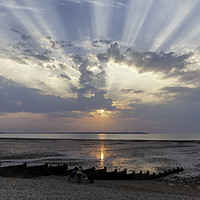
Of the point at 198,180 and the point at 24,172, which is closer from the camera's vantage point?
the point at 24,172

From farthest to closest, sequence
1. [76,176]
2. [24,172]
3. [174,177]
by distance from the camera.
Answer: [174,177], [24,172], [76,176]

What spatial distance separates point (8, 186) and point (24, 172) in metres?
7.15

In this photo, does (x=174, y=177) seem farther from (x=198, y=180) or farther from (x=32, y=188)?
(x=32, y=188)

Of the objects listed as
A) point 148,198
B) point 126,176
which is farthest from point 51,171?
point 148,198

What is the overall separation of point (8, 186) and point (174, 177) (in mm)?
23578

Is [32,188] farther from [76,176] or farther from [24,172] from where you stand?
[24,172]

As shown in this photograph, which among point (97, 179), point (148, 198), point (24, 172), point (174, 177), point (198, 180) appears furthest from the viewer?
point (174, 177)

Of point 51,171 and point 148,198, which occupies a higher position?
point 51,171

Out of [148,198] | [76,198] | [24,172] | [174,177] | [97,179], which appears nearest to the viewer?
[76,198]

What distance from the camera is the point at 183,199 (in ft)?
55.5

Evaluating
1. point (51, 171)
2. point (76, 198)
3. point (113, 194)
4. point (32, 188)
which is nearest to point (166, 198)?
point (113, 194)

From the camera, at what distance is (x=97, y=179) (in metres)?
25.1

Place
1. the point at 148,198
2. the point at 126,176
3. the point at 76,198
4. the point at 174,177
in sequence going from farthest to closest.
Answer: the point at 174,177 → the point at 126,176 → the point at 148,198 → the point at 76,198

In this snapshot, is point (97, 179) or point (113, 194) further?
point (97, 179)
